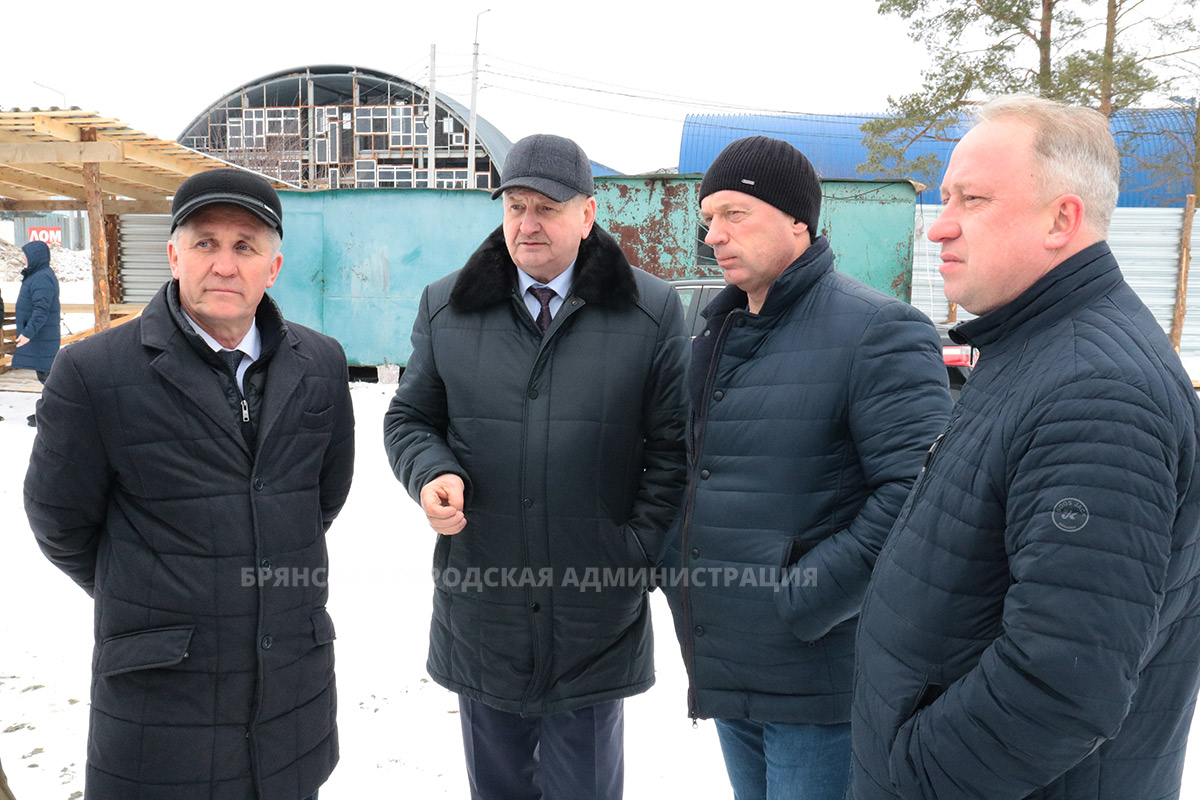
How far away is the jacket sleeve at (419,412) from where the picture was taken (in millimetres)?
2211

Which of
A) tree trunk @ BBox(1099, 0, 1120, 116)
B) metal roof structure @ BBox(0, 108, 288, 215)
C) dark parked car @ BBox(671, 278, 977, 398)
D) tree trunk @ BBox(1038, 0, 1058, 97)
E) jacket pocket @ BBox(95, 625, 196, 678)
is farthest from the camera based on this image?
tree trunk @ BBox(1038, 0, 1058, 97)

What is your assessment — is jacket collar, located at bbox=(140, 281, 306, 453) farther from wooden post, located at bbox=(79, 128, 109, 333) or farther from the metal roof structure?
wooden post, located at bbox=(79, 128, 109, 333)

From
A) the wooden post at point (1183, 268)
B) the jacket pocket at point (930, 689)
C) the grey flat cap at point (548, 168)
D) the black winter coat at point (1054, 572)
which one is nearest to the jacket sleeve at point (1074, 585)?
the black winter coat at point (1054, 572)

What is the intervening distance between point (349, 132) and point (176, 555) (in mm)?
36462

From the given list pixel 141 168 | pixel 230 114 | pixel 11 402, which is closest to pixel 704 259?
pixel 141 168

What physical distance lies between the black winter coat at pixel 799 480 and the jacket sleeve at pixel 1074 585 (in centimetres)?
63

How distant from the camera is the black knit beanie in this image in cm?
194

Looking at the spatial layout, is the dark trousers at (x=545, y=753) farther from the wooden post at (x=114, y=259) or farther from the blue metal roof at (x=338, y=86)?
the blue metal roof at (x=338, y=86)

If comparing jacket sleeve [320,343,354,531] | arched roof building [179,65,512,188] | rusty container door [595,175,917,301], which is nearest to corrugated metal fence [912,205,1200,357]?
rusty container door [595,175,917,301]

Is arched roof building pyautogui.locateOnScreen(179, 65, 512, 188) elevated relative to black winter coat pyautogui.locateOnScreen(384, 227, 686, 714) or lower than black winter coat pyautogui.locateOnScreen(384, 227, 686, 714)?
elevated

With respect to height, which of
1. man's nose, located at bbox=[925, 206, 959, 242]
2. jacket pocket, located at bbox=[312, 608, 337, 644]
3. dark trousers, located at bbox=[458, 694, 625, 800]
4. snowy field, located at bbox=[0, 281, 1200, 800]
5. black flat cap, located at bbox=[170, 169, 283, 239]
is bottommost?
snowy field, located at bbox=[0, 281, 1200, 800]

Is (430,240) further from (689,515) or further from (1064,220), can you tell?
(1064,220)

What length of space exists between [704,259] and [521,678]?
9.41 m

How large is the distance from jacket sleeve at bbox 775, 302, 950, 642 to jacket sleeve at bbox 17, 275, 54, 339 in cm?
911
